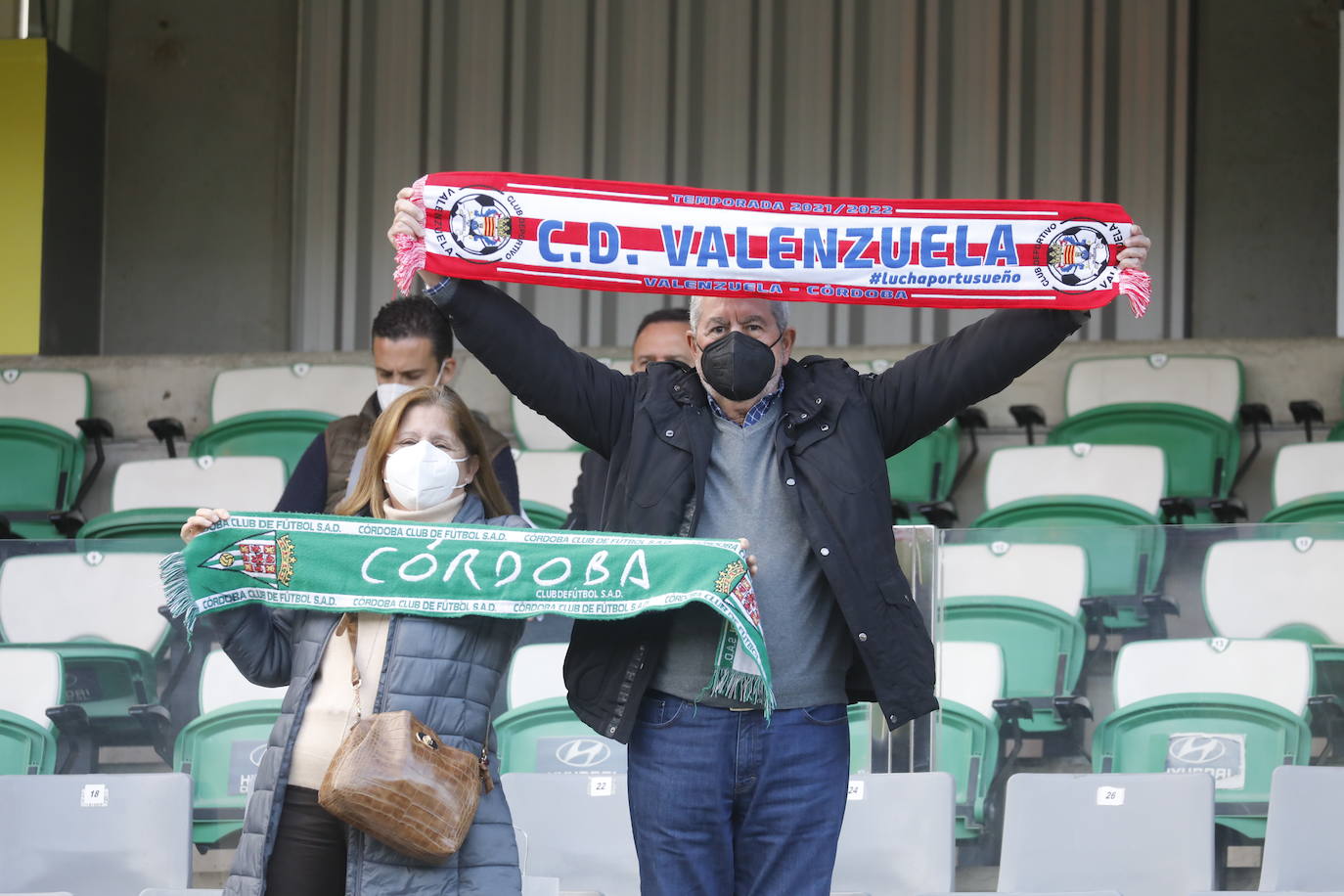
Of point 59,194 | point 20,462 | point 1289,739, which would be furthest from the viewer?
point 59,194

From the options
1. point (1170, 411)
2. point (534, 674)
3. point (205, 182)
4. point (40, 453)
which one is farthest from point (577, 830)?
point (205, 182)

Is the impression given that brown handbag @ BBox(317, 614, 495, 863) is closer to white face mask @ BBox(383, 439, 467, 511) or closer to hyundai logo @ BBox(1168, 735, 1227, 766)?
white face mask @ BBox(383, 439, 467, 511)

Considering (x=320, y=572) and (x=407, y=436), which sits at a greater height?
(x=407, y=436)

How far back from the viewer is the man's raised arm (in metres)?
2.59

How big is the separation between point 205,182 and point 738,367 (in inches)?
317

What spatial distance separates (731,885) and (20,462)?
533 centimetres

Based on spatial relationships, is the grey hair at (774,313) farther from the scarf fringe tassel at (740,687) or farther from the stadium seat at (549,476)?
the stadium seat at (549,476)

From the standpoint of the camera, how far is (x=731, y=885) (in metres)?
2.51

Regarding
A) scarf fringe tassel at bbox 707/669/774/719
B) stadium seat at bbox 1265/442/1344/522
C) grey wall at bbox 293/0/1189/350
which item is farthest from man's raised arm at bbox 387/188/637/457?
grey wall at bbox 293/0/1189/350

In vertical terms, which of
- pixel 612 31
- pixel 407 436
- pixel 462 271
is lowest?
pixel 407 436

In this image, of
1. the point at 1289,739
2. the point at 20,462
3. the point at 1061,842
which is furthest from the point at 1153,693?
the point at 20,462

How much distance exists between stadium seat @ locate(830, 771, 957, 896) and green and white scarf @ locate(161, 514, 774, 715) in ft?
4.06

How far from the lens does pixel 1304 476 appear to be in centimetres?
614

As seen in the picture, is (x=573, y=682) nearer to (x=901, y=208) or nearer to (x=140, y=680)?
(x=901, y=208)
